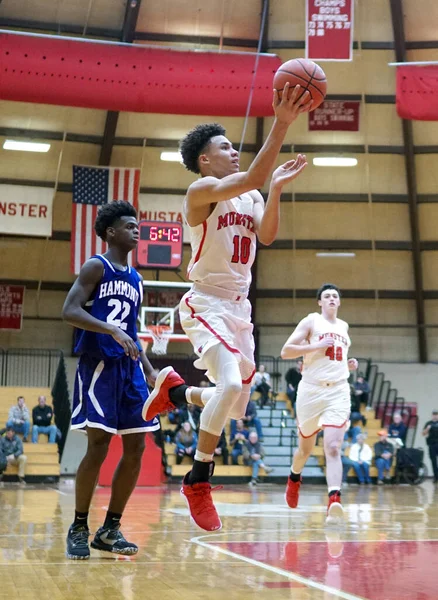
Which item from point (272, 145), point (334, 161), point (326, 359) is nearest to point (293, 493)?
point (326, 359)

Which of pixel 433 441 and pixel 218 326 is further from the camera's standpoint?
pixel 433 441

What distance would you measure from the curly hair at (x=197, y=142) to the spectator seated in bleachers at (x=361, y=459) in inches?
590

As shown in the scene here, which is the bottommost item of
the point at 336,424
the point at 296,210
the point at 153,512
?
the point at 153,512

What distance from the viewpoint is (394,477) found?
2047cm

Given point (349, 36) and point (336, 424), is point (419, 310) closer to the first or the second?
point (349, 36)

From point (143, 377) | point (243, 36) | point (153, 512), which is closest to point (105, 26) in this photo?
point (243, 36)

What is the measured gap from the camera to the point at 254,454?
19.6m

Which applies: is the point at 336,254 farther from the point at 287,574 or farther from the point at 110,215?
the point at 287,574

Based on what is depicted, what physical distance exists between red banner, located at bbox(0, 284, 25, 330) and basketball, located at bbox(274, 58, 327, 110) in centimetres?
2099

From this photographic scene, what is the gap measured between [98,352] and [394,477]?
612 inches

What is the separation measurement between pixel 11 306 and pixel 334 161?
970 centimetres

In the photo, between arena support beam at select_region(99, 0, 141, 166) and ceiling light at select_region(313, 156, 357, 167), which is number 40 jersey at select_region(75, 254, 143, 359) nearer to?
arena support beam at select_region(99, 0, 141, 166)

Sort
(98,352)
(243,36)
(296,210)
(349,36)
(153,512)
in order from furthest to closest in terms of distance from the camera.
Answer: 1. (296,210)
2. (243,36)
3. (349,36)
4. (153,512)
5. (98,352)

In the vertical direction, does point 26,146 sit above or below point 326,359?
above
